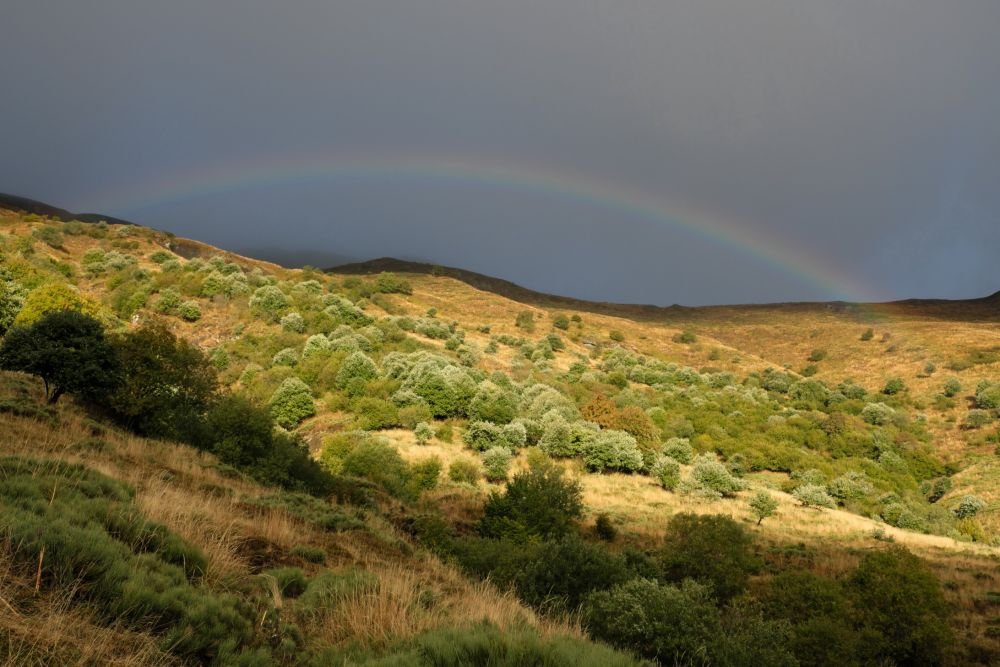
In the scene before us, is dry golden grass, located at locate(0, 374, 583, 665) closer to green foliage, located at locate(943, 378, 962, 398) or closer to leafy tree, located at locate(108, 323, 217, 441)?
leafy tree, located at locate(108, 323, 217, 441)

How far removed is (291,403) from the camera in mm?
37938

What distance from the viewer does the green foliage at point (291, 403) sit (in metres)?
37.3

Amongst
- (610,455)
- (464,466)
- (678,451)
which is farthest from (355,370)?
(678,451)

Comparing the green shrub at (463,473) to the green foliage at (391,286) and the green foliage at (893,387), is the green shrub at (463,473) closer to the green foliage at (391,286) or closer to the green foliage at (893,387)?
the green foliage at (391,286)

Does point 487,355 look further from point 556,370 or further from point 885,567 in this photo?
point 885,567

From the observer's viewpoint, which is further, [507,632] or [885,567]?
[885,567]

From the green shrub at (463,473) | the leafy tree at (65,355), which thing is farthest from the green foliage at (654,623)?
the green shrub at (463,473)

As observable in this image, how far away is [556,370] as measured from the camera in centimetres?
6372

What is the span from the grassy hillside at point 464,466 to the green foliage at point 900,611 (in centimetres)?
18

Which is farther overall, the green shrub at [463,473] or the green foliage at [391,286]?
the green foliage at [391,286]

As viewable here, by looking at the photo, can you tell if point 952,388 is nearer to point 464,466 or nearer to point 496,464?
point 496,464

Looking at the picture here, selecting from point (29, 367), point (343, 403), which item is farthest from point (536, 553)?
point (343, 403)

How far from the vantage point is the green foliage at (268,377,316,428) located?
1469 inches

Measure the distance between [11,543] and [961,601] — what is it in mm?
24561
